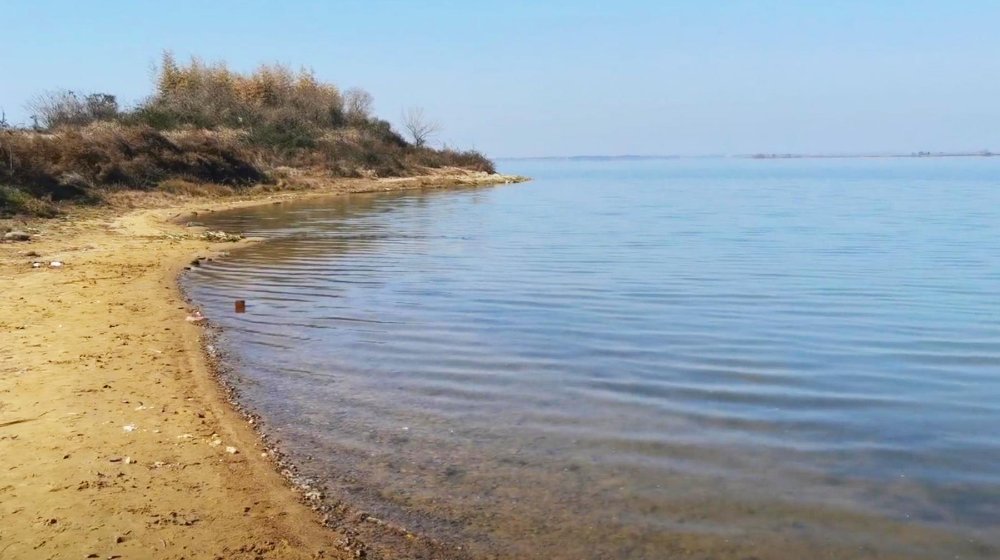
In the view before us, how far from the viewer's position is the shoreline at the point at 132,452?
4.22 metres

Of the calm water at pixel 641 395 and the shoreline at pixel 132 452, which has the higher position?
the shoreline at pixel 132 452

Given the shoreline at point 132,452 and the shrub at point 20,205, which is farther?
the shrub at point 20,205

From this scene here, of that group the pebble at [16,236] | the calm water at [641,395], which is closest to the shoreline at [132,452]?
the calm water at [641,395]

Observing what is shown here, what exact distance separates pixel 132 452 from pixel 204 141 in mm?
35441

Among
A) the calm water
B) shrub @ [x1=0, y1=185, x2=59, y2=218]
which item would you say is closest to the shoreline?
the calm water

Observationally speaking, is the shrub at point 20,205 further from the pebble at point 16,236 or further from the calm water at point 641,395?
the calm water at point 641,395

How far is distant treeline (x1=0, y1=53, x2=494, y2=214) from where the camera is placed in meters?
26.7

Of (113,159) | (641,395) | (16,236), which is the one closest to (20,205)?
(16,236)

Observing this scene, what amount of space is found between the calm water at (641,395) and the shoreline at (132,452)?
1.42 feet

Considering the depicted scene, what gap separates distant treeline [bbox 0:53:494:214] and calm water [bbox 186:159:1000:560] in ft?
45.8

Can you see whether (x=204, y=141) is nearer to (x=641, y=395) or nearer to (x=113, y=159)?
(x=113, y=159)

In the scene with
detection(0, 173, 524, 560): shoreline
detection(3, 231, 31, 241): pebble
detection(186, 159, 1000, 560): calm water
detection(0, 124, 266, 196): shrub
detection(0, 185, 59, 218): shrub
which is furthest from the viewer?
detection(0, 124, 266, 196): shrub

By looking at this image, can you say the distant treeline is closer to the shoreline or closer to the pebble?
the pebble

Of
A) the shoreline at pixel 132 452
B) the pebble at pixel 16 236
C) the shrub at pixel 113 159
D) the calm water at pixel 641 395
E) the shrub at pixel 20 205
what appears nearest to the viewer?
the shoreline at pixel 132 452
